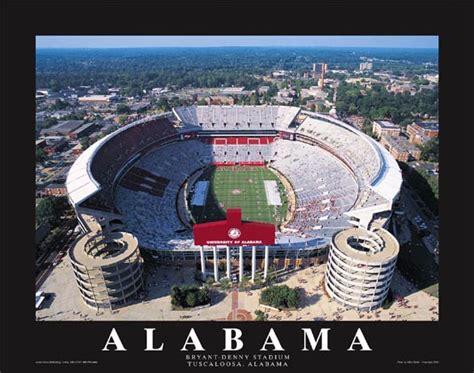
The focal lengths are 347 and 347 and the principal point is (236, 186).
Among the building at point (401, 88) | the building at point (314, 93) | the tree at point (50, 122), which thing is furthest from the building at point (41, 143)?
the building at point (401, 88)

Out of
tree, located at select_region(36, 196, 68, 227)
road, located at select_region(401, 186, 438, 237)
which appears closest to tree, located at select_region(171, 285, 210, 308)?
tree, located at select_region(36, 196, 68, 227)

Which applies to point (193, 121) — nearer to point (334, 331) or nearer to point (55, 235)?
point (55, 235)

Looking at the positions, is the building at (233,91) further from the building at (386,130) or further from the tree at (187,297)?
the tree at (187,297)

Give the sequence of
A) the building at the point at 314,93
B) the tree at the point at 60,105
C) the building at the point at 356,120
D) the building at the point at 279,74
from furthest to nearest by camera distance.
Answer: the building at the point at 279,74 < the building at the point at 314,93 < the tree at the point at 60,105 < the building at the point at 356,120

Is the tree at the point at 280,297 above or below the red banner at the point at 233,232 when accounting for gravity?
below

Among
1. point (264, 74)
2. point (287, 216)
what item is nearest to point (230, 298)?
point (287, 216)

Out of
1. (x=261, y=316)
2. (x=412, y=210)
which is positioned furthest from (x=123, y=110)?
(x=261, y=316)

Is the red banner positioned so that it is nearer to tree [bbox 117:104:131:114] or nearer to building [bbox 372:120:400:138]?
building [bbox 372:120:400:138]
